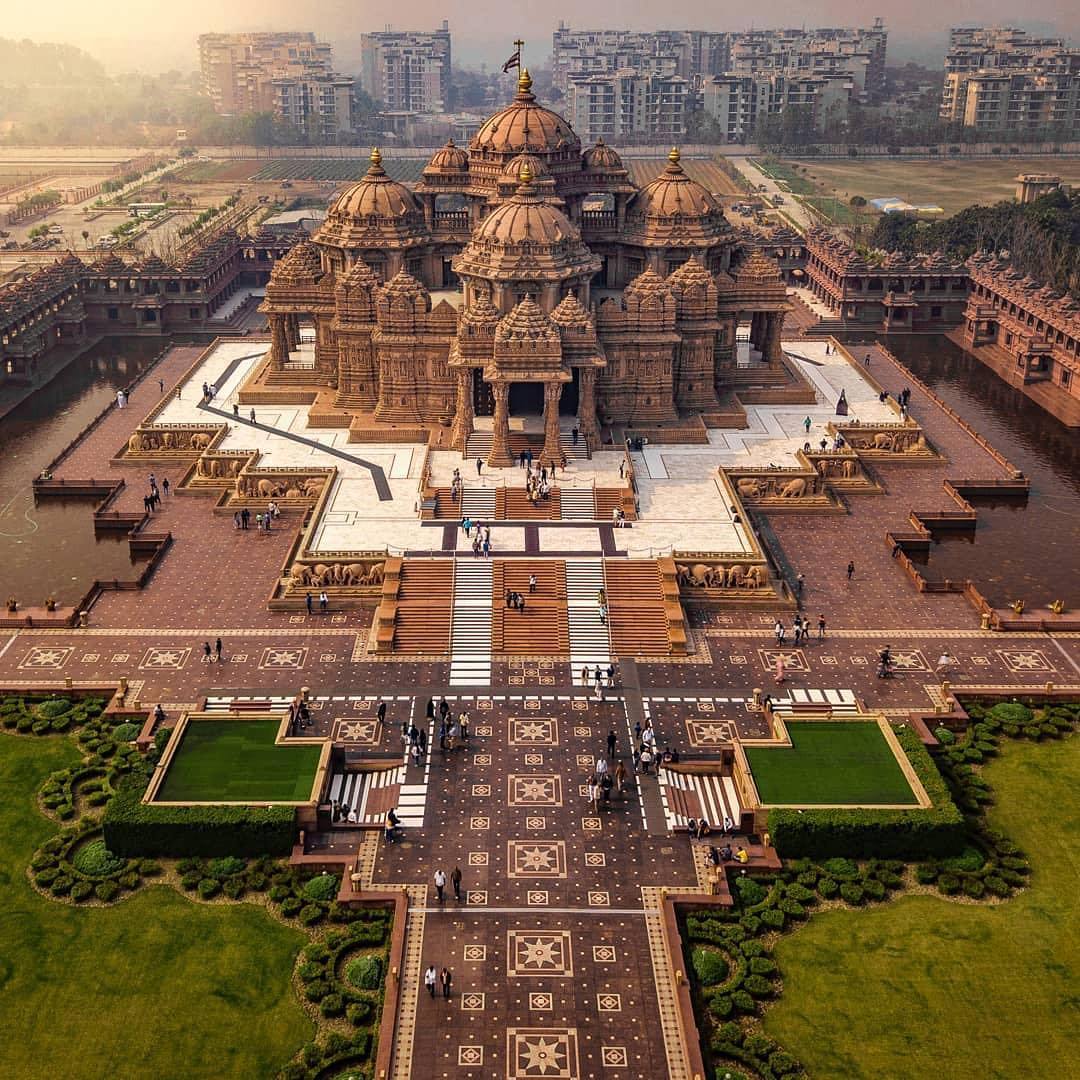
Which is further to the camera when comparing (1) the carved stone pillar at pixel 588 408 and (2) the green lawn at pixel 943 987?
(1) the carved stone pillar at pixel 588 408

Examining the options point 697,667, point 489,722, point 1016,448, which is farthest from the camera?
point 1016,448

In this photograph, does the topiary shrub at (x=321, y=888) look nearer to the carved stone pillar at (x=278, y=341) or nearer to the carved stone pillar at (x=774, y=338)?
the carved stone pillar at (x=278, y=341)

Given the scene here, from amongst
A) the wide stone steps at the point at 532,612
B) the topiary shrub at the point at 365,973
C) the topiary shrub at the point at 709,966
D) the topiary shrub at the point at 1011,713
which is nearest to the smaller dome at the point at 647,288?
the wide stone steps at the point at 532,612

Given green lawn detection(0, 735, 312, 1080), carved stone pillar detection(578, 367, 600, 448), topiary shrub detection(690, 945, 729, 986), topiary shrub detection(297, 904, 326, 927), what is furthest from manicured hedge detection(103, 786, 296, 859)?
carved stone pillar detection(578, 367, 600, 448)

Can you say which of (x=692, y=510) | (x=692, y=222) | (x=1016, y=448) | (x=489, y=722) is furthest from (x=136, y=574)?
(x=1016, y=448)

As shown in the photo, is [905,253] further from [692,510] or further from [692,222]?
[692,510]

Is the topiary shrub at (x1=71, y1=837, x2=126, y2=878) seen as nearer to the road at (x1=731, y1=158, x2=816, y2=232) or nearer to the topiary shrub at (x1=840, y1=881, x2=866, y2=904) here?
the topiary shrub at (x1=840, y1=881, x2=866, y2=904)
